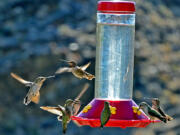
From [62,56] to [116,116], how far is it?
9.20 m

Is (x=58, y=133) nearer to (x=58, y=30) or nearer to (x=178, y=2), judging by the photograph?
(x=58, y=30)

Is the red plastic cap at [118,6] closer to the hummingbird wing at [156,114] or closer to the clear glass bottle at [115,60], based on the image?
the clear glass bottle at [115,60]

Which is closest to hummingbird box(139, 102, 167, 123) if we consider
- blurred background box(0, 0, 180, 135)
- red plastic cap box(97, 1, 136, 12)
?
red plastic cap box(97, 1, 136, 12)

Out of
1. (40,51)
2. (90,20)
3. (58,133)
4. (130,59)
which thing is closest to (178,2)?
(90,20)

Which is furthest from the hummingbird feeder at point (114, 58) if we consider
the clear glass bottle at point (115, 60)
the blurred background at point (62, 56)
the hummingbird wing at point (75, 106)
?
the blurred background at point (62, 56)

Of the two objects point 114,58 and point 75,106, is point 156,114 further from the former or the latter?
point 114,58

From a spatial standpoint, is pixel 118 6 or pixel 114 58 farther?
pixel 114 58

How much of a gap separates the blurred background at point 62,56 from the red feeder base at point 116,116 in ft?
26.3

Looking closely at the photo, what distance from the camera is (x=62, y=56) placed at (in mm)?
16531

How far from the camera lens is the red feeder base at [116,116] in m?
→ 7.29

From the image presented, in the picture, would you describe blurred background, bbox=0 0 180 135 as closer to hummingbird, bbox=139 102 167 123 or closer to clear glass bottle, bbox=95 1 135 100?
clear glass bottle, bbox=95 1 135 100

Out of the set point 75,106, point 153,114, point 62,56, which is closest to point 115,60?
point 75,106

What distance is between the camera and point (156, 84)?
1720 centimetres

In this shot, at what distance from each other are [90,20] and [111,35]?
10.1 metres
